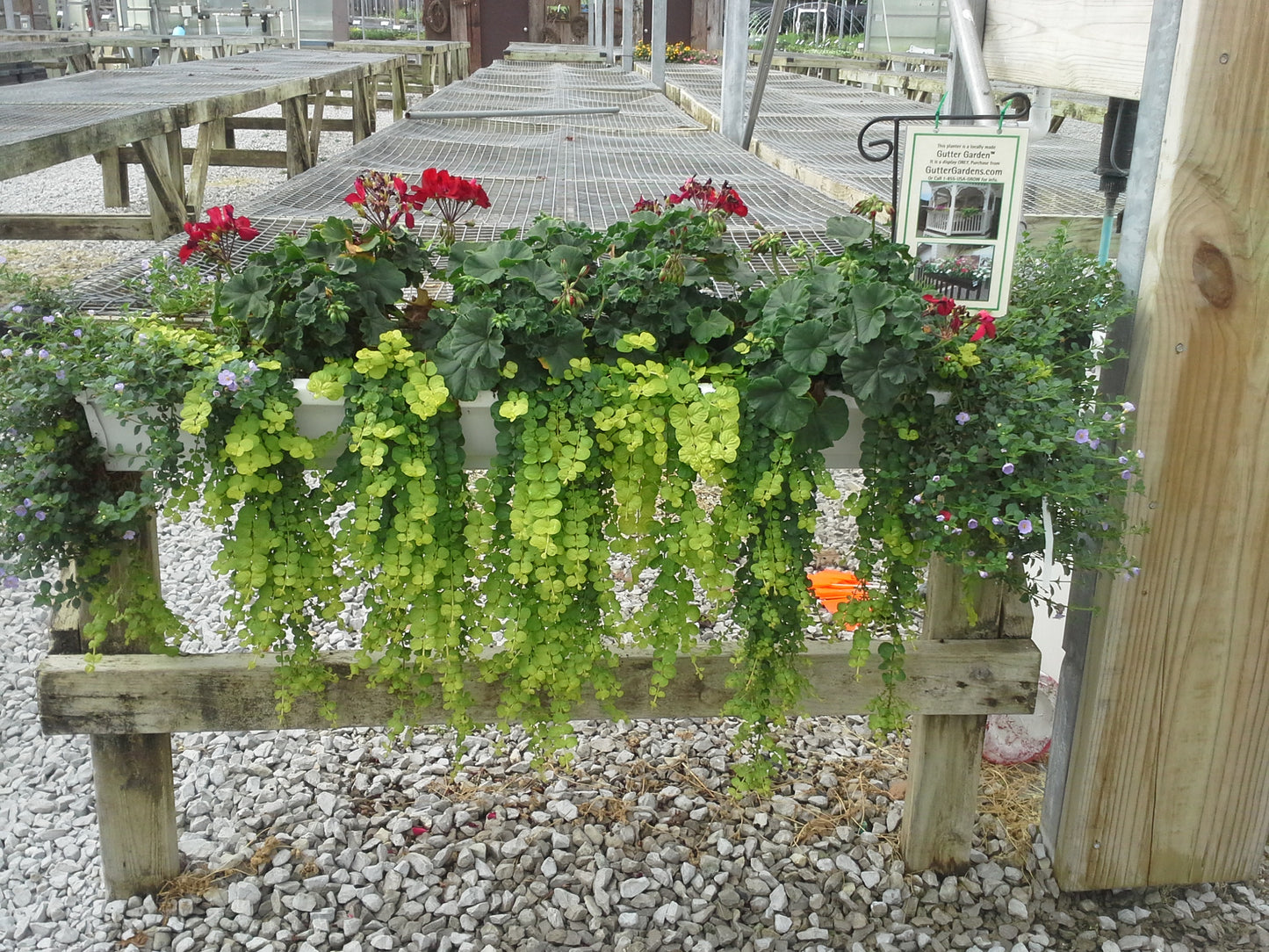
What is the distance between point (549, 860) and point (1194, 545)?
44.1 inches

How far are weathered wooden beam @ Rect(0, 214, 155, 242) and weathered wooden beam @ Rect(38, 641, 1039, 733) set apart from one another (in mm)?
2962

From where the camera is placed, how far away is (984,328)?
1354 millimetres

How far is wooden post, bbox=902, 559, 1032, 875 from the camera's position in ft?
5.48

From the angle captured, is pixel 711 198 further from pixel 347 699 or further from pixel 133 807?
pixel 133 807

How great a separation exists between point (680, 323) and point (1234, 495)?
0.83 metres

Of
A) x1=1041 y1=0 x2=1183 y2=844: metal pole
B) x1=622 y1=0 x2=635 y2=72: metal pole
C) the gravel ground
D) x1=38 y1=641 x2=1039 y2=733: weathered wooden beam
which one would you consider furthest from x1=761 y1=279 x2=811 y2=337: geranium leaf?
x1=622 y1=0 x2=635 y2=72: metal pole

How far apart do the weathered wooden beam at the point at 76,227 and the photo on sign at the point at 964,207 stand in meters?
3.51

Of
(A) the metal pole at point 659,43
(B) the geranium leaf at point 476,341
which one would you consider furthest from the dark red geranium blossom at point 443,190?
(A) the metal pole at point 659,43

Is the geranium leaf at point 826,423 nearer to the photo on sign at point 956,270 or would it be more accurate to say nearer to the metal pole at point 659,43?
the photo on sign at point 956,270

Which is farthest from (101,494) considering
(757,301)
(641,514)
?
(757,301)

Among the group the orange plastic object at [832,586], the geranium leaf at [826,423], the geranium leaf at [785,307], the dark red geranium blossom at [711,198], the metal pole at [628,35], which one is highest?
the metal pole at [628,35]

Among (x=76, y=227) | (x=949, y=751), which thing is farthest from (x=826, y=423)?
(x=76, y=227)

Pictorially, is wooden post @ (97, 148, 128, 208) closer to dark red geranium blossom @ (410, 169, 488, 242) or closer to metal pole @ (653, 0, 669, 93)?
metal pole @ (653, 0, 669, 93)

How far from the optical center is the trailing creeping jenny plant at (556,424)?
1.31 meters
